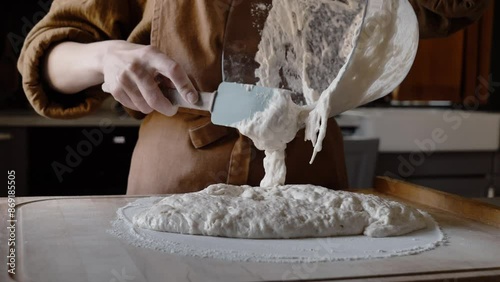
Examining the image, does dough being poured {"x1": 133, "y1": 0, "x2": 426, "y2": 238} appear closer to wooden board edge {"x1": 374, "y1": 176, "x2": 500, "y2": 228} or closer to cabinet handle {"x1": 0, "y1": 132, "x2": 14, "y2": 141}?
wooden board edge {"x1": 374, "y1": 176, "x2": 500, "y2": 228}

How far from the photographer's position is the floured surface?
0.80 meters

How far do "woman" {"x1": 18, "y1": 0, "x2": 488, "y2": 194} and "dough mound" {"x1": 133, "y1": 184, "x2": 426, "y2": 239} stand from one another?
0.17 metres

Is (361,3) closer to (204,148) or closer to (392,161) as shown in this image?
(204,148)

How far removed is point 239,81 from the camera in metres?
1.05

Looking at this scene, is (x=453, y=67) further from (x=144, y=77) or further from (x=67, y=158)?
(x=144, y=77)

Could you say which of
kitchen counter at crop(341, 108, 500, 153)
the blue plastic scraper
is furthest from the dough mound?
kitchen counter at crop(341, 108, 500, 153)

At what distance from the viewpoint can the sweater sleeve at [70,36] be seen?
126cm

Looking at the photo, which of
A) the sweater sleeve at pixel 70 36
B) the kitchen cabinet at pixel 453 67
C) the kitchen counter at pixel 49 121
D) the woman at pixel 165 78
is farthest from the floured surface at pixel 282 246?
the kitchen cabinet at pixel 453 67

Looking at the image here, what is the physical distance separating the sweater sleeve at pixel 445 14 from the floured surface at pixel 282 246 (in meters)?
0.45

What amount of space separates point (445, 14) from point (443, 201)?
34 centimetres

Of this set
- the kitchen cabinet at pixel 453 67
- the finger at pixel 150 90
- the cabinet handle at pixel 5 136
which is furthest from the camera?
the kitchen cabinet at pixel 453 67

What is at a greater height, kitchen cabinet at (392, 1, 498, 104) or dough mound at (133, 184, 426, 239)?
kitchen cabinet at (392, 1, 498, 104)

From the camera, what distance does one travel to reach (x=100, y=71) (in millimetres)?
1153

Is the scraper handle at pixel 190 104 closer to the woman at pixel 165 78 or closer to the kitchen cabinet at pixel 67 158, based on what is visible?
the woman at pixel 165 78
